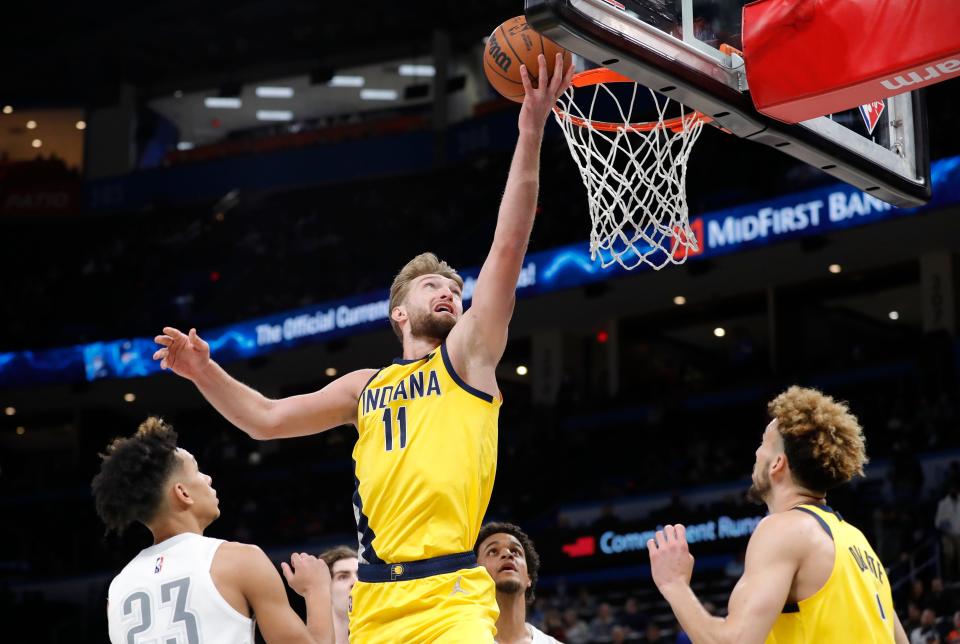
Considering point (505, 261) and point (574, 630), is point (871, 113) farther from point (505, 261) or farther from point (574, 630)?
point (574, 630)

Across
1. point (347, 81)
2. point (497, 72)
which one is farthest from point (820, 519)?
point (347, 81)

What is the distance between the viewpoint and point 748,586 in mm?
3684

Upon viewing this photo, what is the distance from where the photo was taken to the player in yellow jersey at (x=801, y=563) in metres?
3.68

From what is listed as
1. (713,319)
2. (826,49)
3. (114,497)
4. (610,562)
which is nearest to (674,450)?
(610,562)

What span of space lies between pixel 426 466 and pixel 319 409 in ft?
1.88

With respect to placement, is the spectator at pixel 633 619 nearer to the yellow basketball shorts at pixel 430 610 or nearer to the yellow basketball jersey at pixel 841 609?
the yellow basketball jersey at pixel 841 609

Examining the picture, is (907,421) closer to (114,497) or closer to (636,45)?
(636,45)

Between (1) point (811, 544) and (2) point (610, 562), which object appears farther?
(2) point (610, 562)

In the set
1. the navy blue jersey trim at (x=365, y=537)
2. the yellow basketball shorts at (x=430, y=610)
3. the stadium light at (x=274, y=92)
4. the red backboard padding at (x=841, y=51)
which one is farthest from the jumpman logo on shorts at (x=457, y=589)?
the stadium light at (x=274, y=92)

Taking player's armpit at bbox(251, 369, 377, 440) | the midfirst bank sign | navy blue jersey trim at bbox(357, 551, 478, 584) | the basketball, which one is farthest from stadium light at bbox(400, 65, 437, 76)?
navy blue jersey trim at bbox(357, 551, 478, 584)

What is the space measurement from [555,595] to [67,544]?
35.5 ft

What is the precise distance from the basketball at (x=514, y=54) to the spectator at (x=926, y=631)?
7943 millimetres

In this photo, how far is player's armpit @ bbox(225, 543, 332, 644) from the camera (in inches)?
145

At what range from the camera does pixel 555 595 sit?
1691 centimetres
